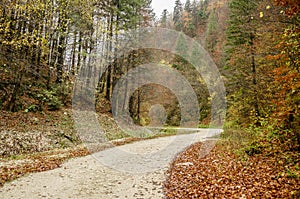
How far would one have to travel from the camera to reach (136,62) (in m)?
25.1

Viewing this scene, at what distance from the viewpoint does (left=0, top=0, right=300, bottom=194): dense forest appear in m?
8.12

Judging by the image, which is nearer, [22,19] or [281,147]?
[281,147]

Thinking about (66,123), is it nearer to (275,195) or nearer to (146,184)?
(146,184)

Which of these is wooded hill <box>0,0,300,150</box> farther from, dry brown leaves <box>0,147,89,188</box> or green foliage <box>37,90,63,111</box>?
dry brown leaves <box>0,147,89,188</box>

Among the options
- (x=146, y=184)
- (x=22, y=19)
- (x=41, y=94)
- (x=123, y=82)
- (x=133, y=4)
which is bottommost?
(x=146, y=184)

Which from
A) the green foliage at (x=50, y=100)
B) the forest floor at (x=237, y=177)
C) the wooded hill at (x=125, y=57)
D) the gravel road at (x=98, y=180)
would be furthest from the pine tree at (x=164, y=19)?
the forest floor at (x=237, y=177)

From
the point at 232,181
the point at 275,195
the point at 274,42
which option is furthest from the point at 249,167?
the point at 274,42

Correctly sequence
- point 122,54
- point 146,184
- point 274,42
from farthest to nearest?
point 122,54
point 274,42
point 146,184

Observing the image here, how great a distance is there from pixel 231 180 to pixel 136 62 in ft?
63.9

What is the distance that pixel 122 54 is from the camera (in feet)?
78.4

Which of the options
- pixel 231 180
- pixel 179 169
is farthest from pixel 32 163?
pixel 231 180

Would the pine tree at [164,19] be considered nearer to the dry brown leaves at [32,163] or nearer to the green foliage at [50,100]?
the green foliage at [50,100]

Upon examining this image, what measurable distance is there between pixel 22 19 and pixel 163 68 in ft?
63.7

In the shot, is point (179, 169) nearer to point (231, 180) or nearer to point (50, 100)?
point (231, 180)
